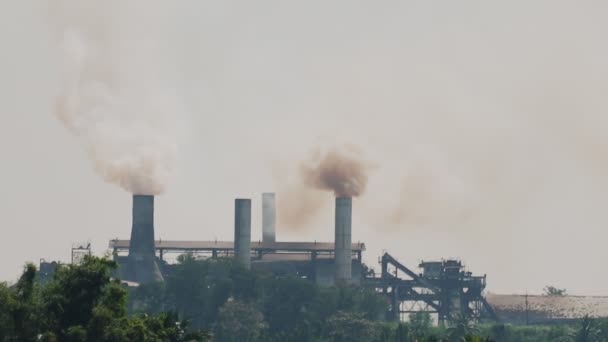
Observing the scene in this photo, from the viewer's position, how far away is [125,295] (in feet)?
292

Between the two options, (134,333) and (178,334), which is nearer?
(134,333)

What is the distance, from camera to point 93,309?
282ft

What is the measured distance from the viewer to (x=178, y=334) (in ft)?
305

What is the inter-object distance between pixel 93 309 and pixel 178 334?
8.20 m

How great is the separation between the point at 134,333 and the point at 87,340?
232 centimetres

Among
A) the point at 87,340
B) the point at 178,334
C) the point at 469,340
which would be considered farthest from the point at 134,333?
the point at 469,340

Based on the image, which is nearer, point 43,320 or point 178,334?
point 43,320

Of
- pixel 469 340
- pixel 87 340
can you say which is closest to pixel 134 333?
pixel 87 340

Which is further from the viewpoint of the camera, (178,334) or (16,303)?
(178,334)

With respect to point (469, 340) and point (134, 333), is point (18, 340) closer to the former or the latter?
point (134, 333)

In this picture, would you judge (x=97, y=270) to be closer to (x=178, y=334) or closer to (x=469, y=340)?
(x=178, y=334)

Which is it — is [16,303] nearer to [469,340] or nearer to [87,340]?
[87,340]

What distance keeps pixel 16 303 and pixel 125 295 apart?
20.3ft

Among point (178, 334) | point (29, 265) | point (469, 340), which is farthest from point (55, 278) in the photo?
point (469, 340)
